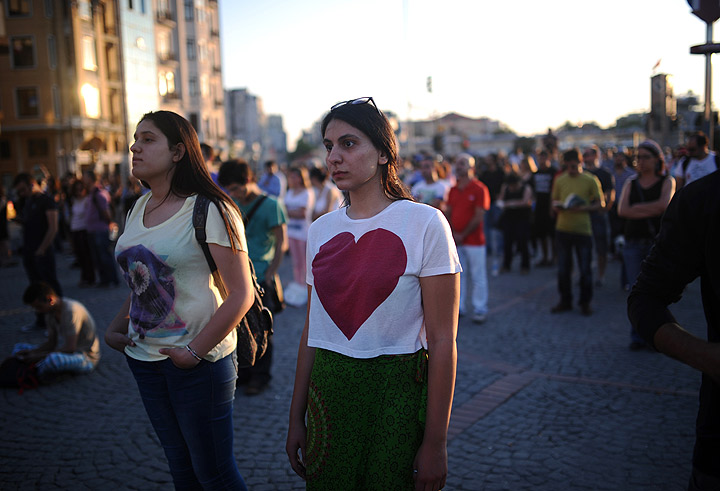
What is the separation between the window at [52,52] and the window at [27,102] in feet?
6.41

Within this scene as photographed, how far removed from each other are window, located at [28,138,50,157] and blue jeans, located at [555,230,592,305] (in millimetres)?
41158

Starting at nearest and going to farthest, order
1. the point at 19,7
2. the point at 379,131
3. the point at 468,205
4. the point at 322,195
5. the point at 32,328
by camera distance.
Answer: the point at 379,131 < the point at 468,205 < the point at 32,328 < the point at 322,195 < the point at 19,7

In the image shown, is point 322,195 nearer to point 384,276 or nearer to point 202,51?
point 384,276

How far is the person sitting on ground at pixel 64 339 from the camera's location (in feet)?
19.2

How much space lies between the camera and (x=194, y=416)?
8.48ft

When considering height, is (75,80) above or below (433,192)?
above

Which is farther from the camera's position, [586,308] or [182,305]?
[586,308]

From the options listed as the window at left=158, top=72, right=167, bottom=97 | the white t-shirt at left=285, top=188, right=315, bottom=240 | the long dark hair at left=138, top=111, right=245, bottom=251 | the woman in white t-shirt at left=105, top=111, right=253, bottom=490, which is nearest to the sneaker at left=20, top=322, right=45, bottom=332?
the white t-shirt at left=285, top=188, right=315, bottom=240

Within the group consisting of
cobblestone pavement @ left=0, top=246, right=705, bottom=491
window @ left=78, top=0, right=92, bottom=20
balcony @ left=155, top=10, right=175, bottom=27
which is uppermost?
balcony @ left=155, top=10, right=175, bottom=27

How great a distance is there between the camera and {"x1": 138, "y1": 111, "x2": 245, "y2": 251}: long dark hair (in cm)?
269

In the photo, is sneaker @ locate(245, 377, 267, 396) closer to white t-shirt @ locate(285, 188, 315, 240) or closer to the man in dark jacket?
white t-shirt @ locate(285, 188, 315, 240)

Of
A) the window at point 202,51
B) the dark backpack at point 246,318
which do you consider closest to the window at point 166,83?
the window at point 202,51

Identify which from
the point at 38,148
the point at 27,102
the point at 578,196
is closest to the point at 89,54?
the point at 27,102

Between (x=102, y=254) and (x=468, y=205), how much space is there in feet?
22.9
